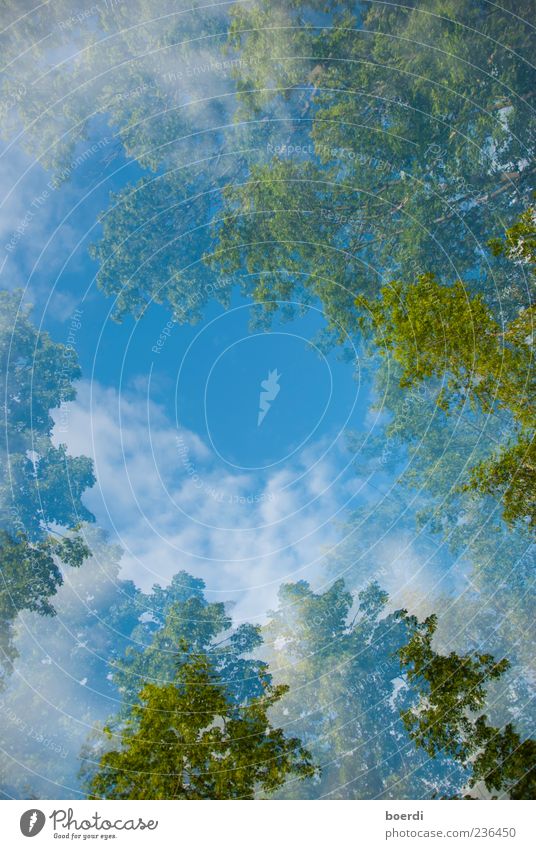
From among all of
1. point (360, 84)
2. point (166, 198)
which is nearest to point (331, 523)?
point (166, 198)

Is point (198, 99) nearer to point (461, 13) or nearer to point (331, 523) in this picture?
point (461, 13)

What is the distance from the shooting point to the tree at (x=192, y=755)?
61.1ft

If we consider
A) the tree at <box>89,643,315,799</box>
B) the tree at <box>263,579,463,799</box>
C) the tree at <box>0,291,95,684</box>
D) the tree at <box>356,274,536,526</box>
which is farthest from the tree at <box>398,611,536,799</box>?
the tree at <box>0,291,95,684</box>

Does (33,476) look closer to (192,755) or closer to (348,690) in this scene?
(192,755)

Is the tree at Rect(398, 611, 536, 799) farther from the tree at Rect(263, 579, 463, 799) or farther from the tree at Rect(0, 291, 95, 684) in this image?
the tree at Rect(0, 291, 95, 684)

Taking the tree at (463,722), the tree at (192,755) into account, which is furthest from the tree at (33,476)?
the tree at (463,722)

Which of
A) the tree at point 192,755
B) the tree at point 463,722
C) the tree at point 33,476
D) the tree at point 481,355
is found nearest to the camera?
the tree at point 463,722

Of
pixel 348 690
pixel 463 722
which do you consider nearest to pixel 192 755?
pixel 463 722

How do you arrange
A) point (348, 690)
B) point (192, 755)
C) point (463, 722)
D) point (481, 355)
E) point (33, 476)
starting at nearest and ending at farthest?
point (192, 755)
point (463, 722)
point (481, 355)
point (348, 690)
point (33, 476)

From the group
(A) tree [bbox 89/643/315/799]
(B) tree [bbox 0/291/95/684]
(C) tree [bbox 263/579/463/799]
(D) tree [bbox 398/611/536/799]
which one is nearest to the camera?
(D) tree [bbox 398/611/536/799]

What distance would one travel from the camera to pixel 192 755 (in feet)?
62.7

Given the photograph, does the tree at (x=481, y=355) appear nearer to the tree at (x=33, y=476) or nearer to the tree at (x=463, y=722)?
the tree at (x=463, y=722)

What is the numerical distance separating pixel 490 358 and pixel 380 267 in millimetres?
10625

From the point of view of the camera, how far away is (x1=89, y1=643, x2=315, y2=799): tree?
18.6 m
